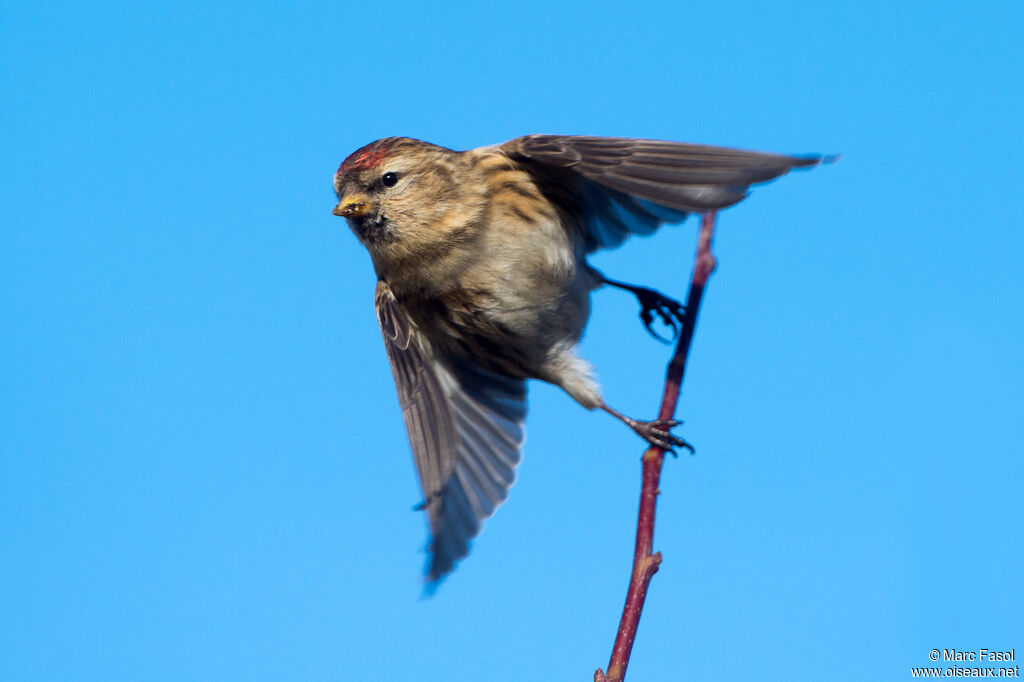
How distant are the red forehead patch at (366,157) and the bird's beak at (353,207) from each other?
11cm

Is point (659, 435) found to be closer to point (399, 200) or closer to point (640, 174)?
point (640, 174)

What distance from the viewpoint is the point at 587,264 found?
12.0 feet

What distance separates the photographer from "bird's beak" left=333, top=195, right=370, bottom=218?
3.42 meters

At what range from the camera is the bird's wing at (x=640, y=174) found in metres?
2.71

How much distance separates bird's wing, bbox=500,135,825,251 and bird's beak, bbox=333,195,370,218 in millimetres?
534

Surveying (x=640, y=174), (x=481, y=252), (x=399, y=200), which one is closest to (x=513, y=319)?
(x=481, y=252)

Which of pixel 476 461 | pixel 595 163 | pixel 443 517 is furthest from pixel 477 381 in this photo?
pixel 595 163

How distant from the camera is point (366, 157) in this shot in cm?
348

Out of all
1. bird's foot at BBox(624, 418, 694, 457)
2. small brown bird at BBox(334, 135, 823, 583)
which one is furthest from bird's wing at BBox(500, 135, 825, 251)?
bird's foot at BBox(624, 418, 694, 457)

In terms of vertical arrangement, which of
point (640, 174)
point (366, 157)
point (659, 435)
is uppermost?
point (366, 157)

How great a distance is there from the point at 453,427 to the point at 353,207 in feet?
3.17

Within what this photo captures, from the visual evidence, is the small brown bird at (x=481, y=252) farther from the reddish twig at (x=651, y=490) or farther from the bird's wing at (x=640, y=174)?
the reddish twig at (x=651, y=490)

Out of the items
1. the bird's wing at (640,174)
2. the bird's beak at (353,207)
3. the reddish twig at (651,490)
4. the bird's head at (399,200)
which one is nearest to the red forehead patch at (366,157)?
the bird's head at (399,200)

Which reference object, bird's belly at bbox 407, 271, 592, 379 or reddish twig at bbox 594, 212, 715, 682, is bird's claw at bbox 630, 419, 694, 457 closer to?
reddish twig at bbox 594, 212, 715, 682
